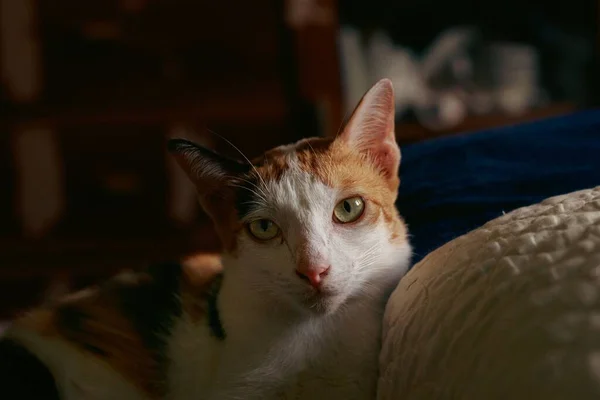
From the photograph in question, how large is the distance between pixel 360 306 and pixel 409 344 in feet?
0.77

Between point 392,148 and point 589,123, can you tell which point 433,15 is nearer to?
point 589,123

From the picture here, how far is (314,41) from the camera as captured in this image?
227cm

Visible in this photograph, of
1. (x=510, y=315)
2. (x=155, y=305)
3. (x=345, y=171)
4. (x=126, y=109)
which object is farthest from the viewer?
(x=126, y=109)

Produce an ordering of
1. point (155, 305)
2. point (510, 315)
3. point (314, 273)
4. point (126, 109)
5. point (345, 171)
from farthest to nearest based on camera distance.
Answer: point (126, 109) → point (155, 305) → point (345, 171) → point (314, 273) → point (510, 315)

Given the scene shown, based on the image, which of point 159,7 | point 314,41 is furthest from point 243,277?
point 159,7

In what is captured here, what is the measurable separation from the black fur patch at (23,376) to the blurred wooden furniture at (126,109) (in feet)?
4.90

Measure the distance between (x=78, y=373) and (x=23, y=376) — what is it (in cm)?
7

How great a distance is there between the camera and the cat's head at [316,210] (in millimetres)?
732

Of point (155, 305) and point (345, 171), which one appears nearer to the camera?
point (345, 171)

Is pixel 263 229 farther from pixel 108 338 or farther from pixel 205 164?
pixel 108 338

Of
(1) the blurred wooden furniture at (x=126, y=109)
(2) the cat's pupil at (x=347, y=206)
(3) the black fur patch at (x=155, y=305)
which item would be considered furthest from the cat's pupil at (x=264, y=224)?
(1) the blurred wooden furniture at (x=126, y=109)

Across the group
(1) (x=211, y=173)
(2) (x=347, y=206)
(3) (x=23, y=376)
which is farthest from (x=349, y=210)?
(3) (x=23, y=376)

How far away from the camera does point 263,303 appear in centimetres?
79

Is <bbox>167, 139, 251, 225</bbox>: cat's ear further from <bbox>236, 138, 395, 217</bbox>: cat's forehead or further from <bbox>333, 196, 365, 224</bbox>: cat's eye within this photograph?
<bbox>333, 196, 365, 224</bbox>: cat's eye
